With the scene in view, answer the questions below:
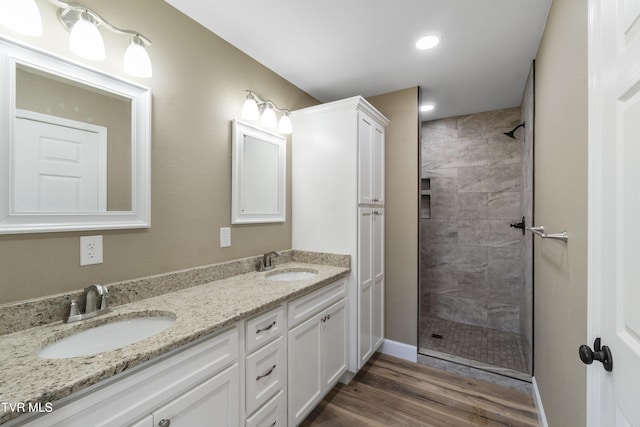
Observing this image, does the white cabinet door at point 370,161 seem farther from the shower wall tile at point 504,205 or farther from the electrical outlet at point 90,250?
the electrical outlet at point 90,250

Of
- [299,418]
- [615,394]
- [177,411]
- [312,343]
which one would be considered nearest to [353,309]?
[312,343]

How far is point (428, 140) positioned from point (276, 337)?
9.76 feet

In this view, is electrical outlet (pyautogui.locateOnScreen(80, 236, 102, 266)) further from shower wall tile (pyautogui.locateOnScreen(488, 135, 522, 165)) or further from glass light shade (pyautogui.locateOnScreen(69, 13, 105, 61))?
shower wall tile (pyautogui.locateOnScreen(488, 135, 522, 165))

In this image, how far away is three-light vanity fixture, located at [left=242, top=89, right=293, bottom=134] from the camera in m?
1.88

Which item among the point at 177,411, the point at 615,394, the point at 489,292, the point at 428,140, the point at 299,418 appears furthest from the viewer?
the point at 428,140

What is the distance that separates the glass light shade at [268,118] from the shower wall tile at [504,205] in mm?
2527

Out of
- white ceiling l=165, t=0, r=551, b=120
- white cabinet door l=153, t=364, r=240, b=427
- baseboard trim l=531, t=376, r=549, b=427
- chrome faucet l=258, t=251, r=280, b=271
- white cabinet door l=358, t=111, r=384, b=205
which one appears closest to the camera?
white cabinet door l=153, t=364, r=240, b=427

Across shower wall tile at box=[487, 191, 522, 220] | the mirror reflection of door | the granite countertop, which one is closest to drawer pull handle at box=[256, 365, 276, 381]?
the granite countertop

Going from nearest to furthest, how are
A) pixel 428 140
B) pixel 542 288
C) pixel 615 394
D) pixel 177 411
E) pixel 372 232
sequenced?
Answer: pixel 615 394 < pixel 177 411 < pixel 542 288 < pixel 372 232 < pixel 428 140

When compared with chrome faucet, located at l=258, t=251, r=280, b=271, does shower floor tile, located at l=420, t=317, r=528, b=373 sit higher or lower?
lower

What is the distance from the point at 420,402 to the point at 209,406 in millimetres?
1507

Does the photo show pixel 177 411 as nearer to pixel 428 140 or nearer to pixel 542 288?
pixel 542 288

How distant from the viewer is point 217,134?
1751mm

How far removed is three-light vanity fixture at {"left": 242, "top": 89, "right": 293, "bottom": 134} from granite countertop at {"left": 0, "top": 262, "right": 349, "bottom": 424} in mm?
1122
